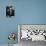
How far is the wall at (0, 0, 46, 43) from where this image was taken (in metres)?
2.91

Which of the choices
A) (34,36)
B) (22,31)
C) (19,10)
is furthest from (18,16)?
(34,36)

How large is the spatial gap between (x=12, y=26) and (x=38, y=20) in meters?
0.57

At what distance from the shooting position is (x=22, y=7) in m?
2.94

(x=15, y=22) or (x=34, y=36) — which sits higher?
(x=15, y=22)

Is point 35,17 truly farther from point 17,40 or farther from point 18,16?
point 17,40

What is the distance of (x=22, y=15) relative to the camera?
2943 millimetres

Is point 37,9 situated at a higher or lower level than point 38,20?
higher

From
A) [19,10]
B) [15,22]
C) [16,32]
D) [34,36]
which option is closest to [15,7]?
[19,10]

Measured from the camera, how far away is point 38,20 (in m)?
2.95

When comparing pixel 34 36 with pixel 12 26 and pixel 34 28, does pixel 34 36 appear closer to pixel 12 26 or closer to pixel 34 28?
pixel 34 28

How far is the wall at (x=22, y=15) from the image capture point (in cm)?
291

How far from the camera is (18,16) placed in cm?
294

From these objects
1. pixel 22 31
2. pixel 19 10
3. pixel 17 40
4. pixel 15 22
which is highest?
pixel 19 10

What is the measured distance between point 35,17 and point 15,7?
48cm
